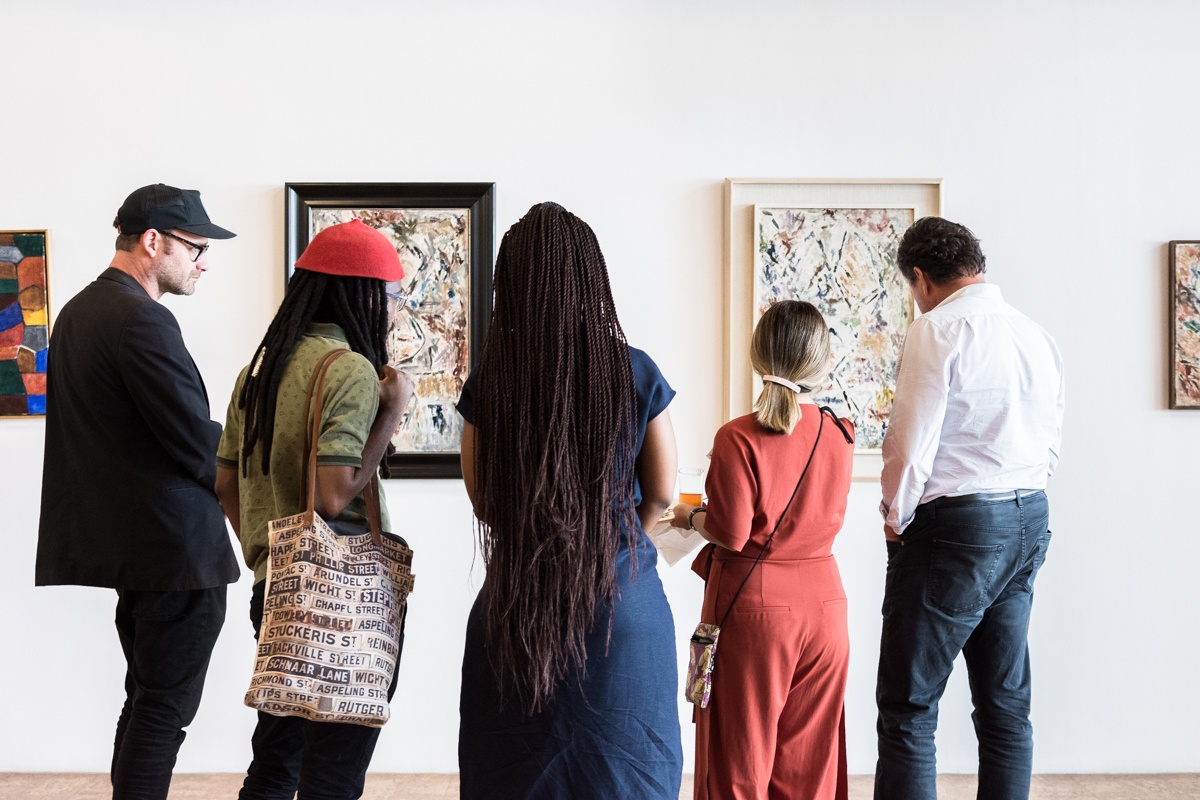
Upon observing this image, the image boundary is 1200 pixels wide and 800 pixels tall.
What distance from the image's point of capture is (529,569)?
140 centimetres

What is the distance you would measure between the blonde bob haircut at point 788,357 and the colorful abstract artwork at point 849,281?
940 millimetres

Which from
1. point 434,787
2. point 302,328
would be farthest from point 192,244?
point 434,787

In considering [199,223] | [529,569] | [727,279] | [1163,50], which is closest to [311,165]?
[199,223]

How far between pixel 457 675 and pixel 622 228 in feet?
5.15

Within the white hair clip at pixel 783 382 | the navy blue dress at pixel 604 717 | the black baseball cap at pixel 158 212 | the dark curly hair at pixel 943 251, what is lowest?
the navy blue dress at pixel 604 717

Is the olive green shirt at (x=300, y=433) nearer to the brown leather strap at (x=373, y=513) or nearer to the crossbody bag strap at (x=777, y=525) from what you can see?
the brown leather strap at (x=373, y=513)

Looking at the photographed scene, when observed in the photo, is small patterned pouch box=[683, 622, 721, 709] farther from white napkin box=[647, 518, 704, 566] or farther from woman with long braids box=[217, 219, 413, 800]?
woman with long braids box=[217, 219, 413, 800]

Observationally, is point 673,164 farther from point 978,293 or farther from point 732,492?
point 732,492

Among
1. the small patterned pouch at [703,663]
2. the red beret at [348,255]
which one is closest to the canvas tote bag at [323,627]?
the red beret at [348,255]

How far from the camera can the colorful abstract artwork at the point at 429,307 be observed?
3.05 metres

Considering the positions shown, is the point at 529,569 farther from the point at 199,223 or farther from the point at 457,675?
the point at 457,675

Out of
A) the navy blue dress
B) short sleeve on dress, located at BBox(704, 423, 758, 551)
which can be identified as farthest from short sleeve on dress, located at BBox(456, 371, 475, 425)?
short sleeve on dress, located at BBox(704, 423, 758, 551)

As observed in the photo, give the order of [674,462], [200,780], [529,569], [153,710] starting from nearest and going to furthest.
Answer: [529,569] < [674,462] < [153,710] < [200,780]

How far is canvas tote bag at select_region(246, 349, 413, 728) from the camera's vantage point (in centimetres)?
157
